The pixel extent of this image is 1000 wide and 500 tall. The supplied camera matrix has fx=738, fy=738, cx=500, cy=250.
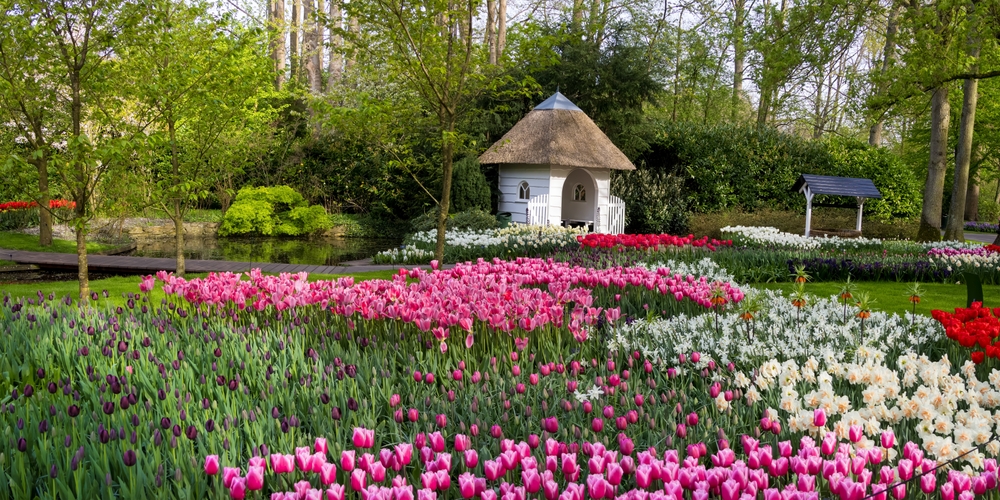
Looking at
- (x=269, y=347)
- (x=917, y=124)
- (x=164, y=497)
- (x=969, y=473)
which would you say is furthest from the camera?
(x=917, y=124)

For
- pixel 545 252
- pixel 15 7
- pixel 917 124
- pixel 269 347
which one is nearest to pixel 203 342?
pixel 269 347

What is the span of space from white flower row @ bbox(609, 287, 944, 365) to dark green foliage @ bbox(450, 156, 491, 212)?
42.5 ft

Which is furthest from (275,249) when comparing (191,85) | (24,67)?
(24,67)

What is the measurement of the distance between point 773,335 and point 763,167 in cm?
1814

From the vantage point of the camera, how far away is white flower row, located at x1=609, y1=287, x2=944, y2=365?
4.25 meters

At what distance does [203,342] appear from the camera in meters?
4.56

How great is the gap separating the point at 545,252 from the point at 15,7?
764cm

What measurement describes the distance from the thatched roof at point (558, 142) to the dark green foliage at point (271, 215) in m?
6.20

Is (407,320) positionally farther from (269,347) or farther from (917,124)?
(917,124)

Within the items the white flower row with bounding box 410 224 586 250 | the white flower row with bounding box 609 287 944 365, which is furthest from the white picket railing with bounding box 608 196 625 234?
the white flower row with bounding box 609 287 944 365

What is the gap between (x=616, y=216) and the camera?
19688 millimetres

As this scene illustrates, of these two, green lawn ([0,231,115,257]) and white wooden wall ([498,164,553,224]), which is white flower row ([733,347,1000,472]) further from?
green lawn ([0,231,115,257])

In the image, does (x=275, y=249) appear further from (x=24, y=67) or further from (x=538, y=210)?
(x=24, y=67)

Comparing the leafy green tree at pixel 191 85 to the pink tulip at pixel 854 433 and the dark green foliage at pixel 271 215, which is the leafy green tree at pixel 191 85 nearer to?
the pink tulip at pixel 854 433
